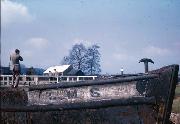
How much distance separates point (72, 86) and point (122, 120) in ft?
3.68

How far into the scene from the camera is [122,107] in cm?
434

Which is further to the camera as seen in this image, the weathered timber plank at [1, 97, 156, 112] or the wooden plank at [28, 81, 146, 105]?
the wooden plank at [28, 81, 146, 105]

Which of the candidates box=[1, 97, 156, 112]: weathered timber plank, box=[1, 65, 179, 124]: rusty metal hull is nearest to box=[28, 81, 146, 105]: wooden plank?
box=[1, 65, 179, 124]: rusty metal hull

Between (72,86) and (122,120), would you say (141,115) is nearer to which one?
(122,120)

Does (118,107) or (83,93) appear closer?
(118,107)

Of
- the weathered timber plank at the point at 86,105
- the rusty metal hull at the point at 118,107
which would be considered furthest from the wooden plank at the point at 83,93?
the weathered timber plank at the point at 86,105

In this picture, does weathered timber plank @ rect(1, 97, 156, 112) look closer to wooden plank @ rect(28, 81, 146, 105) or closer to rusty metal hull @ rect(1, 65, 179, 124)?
rusty metal hull @ rect(1, 65, 179, 124)

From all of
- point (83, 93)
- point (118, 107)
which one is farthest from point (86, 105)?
point (83, 93)

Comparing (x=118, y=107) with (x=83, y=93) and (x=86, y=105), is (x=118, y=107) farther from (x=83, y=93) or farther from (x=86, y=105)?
(x=83, y=93)

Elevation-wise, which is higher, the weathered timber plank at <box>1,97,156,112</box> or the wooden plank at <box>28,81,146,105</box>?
the wooden plank at <box>28,81,146,105</box>

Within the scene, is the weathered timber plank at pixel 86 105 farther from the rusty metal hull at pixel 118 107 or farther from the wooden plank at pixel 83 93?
the wooden plank at pixel 83 93

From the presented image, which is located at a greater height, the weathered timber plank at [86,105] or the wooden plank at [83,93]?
the wooden plank at [83,93]

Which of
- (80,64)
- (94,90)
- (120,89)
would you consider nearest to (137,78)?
(120,89)

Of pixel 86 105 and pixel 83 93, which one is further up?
pixel 83 93
